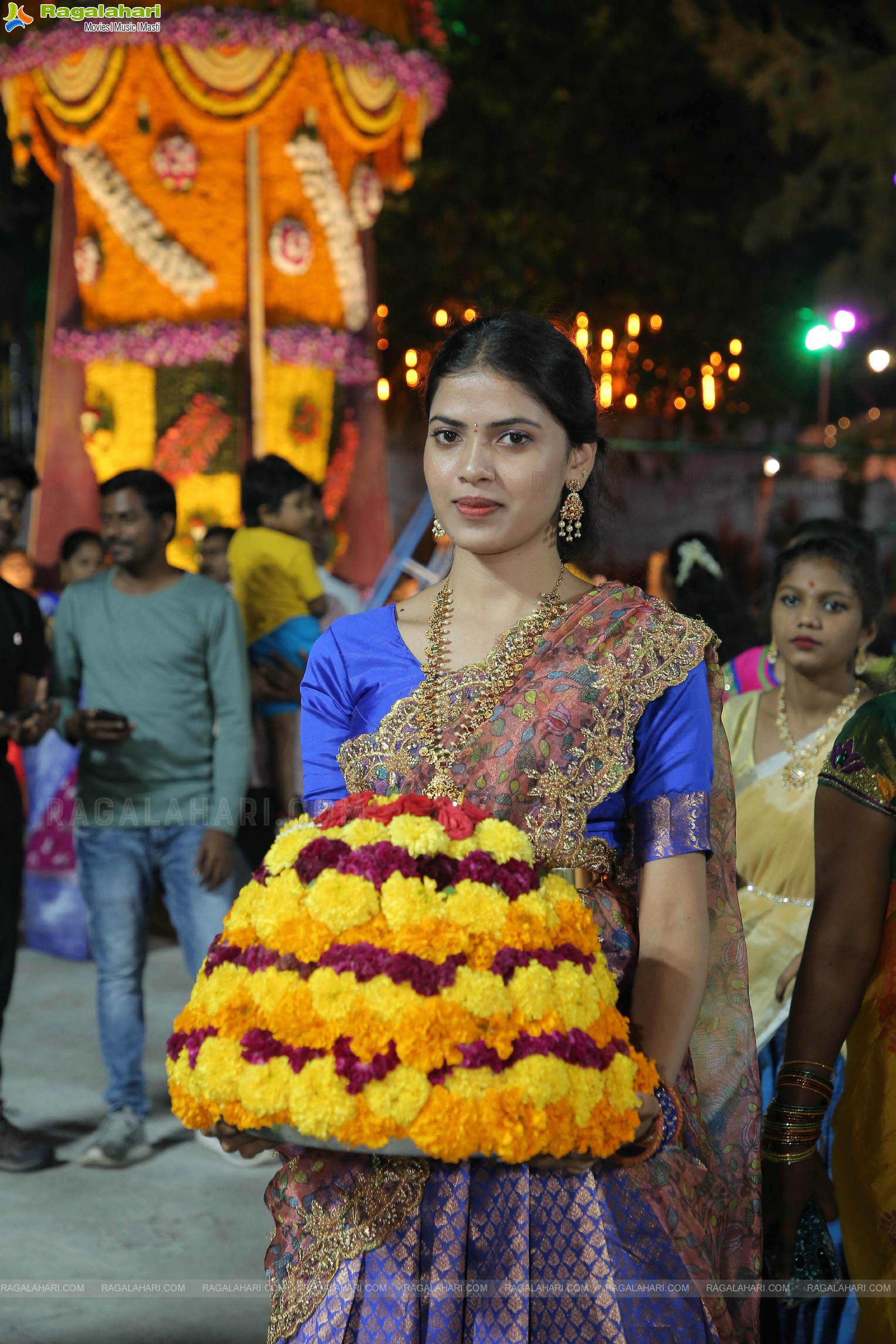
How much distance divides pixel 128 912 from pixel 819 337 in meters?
8.96

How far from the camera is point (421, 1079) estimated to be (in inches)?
60.6

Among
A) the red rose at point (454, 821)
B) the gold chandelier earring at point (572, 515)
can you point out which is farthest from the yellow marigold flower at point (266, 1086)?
the gold chandelier earring at point (572, 515)

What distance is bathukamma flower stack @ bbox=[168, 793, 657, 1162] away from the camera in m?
1.54

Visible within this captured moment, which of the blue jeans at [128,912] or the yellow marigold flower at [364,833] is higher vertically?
the yellow marigold flower at [364,833]

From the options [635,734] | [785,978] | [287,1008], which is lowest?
[785,978]

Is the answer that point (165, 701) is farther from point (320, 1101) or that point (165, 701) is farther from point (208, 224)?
point (208, 224)

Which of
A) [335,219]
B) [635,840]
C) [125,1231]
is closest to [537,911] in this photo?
[635,840]

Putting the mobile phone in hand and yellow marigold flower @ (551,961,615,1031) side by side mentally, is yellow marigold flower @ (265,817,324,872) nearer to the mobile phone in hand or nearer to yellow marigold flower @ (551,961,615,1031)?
yellow marigold flower @ (551,961,615,1031)

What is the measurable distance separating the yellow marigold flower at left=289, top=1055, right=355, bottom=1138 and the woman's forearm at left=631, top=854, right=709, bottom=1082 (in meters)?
0.50

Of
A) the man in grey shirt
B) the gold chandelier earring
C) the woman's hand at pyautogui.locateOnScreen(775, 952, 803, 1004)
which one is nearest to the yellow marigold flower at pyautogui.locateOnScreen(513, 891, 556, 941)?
the gold chandelier earring

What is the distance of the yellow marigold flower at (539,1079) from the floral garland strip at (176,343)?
793 centimetres

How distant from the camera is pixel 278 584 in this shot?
546cm

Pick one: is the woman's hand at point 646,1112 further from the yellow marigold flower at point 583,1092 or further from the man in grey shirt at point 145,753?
the man in grey shirt at point 145,753

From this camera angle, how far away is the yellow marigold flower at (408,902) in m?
1.62
